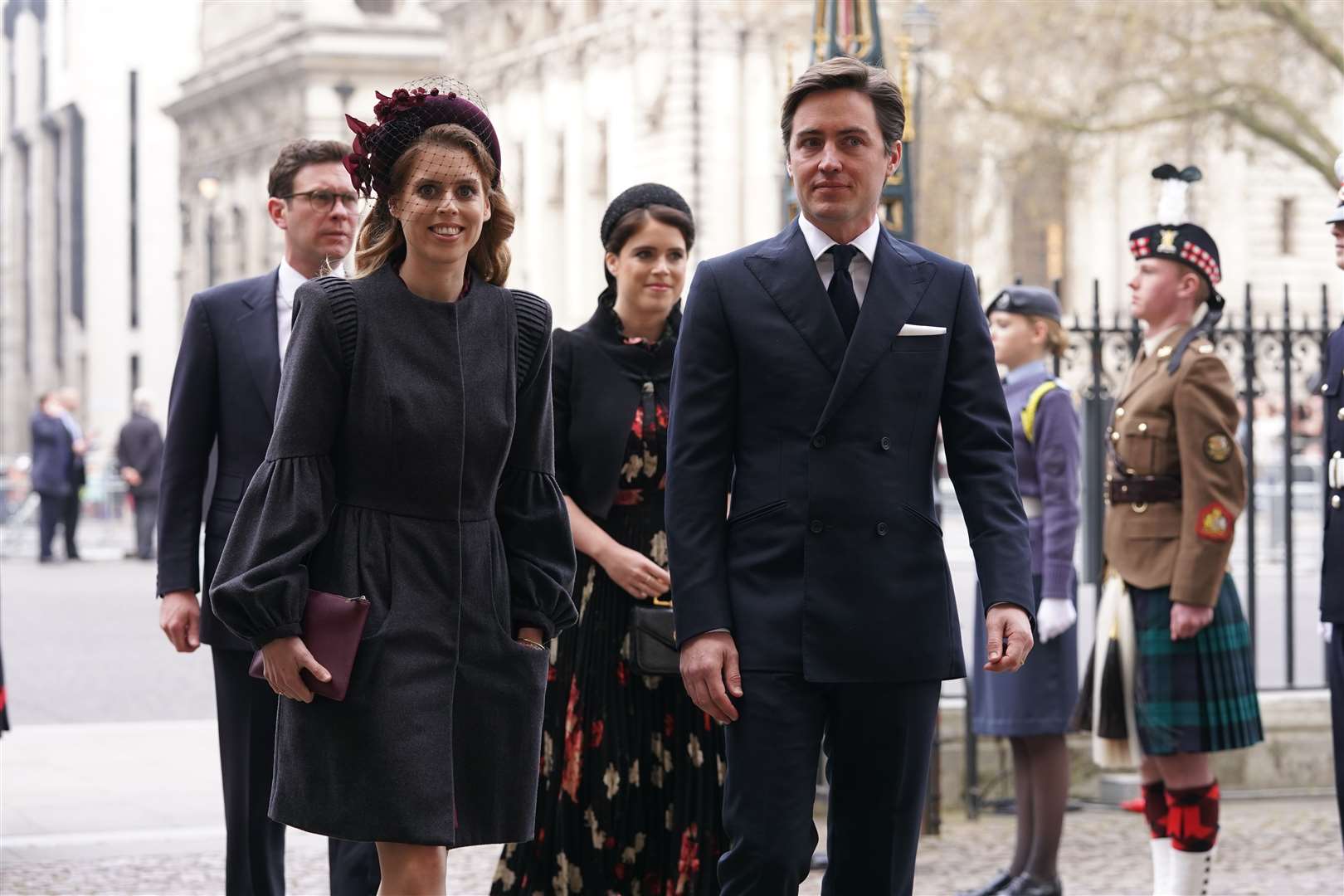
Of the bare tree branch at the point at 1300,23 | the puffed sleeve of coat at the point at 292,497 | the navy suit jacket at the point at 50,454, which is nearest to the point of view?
the puffed sleeve of coat at the point at 292,497

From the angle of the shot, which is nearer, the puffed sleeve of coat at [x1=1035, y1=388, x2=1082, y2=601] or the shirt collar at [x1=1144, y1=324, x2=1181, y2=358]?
the shirt collar at [x1=1144, y1=324, x2=1181, y2=358]

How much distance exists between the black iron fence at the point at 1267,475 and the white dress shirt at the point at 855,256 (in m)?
2.26

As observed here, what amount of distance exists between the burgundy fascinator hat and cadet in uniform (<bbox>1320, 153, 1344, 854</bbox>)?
2.41 metres

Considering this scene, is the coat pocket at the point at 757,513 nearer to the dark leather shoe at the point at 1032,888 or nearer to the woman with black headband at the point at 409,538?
the woman with black headband at the point at 409,538

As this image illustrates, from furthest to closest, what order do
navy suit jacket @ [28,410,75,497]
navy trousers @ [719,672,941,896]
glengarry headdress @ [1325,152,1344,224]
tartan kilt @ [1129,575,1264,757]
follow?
navy suit jacket @ [28,410,75,497] < tartan kilt @ [1129,575,1264,757] < glengarry headdress @ [1325,152,1344,224] < navy trousers @ [719,672,941,896]

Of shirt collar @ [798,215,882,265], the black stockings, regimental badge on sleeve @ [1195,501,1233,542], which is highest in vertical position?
→ shirt collar @ [798,215,882,265]

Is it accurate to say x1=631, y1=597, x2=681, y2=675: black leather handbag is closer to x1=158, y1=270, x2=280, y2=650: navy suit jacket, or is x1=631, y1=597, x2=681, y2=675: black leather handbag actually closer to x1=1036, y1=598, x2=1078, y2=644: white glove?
x1=158, y1=270, x2=280, y2=650: navy suit jacket

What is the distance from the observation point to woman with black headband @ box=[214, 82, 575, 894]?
426 cm

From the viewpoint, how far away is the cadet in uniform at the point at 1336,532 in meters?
5.82

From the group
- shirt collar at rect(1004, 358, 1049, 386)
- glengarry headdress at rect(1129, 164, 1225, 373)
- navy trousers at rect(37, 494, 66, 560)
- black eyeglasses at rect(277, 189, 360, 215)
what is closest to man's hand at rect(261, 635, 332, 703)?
black eyeglasses at rect(277, 189, 360, 215)

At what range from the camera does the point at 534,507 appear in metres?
4.61

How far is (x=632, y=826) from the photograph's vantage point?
5875 millimetres

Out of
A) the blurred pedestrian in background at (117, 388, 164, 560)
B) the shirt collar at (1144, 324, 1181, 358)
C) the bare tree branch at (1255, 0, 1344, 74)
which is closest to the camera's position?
the shirt collar at (1144, 324, 1181, 358)

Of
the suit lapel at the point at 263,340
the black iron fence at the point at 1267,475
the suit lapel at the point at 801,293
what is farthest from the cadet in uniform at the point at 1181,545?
the suit lapel at the point at 263,340
